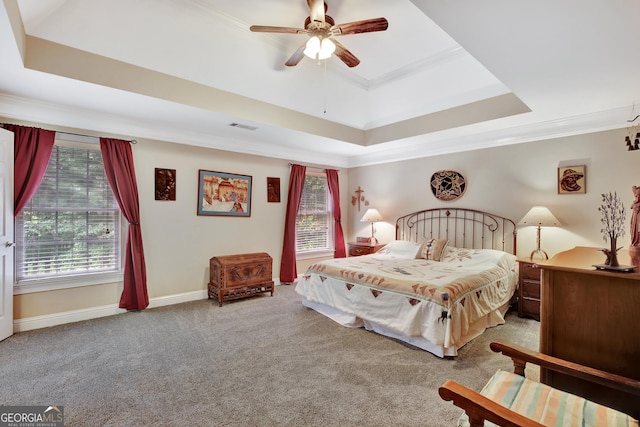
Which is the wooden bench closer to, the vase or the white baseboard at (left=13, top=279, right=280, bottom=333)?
the vase

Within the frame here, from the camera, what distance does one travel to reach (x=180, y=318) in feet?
12.2

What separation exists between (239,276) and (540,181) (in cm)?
443

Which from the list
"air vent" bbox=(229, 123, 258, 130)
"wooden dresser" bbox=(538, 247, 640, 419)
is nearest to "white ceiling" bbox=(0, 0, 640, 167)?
"air vent" bbox=(229, 123, 258, 130)

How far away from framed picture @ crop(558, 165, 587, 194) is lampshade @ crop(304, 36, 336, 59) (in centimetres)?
334

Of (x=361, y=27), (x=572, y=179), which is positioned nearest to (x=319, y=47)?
(x=361, y=27)

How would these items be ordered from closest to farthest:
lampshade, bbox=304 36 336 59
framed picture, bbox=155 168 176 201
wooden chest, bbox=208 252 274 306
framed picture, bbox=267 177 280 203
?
lampshade, bbox=304 36 336 59 → framed picture, bbox=155 168 176 201 → wooden chest, bbox=208 252 274 306 → framed picture, bbox=267 177 280 203

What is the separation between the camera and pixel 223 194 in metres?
4.75

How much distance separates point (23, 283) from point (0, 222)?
2.48ft

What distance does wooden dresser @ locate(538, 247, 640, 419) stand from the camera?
4.59ft

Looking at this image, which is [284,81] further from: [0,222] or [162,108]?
[0,222]

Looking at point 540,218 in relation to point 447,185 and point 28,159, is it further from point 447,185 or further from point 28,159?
point 28,159

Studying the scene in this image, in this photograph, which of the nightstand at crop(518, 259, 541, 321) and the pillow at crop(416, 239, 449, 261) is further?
the pillow at crop(416, 239, 449, 261)

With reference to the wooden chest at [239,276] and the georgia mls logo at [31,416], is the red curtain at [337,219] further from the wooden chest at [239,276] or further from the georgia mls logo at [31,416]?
the georgia mls logo at [31,416]

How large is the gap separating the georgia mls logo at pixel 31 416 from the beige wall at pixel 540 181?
5.07m
